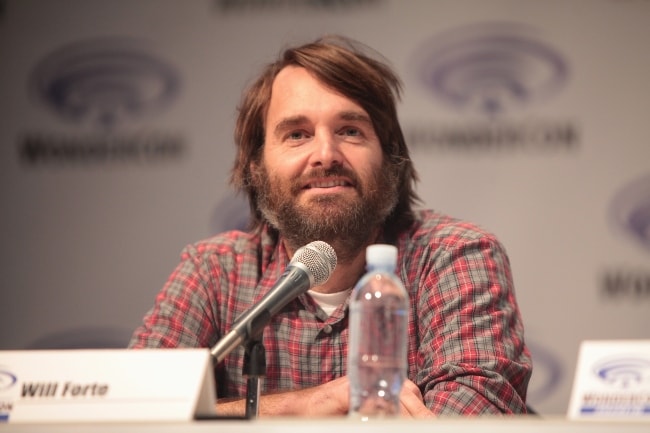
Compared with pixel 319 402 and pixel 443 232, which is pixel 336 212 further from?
pixel 319 402

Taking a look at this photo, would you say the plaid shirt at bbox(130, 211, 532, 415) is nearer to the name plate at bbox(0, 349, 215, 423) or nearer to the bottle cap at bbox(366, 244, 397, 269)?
the bottle cap at bbox(366, 244, 397, 269)

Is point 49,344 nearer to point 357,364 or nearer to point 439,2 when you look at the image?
point 439,2

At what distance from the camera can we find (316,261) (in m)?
1.94

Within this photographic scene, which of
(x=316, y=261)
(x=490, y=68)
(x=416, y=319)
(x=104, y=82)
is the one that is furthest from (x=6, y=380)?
(x=490, y=68)

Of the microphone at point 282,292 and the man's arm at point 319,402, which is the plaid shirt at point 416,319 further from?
the microphone at point 282,292

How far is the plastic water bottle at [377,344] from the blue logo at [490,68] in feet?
7.11

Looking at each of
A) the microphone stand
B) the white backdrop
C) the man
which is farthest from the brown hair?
the microphone stand

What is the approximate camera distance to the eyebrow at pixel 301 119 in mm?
2828

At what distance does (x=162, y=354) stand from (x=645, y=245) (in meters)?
2.75

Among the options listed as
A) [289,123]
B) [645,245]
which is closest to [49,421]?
[289,123]

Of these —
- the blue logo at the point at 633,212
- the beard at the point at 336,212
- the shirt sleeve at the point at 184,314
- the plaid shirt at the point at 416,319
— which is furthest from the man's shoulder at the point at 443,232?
the blue logo at the point at 633,212

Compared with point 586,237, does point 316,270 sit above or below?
above

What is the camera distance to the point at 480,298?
2.49m

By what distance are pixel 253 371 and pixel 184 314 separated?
106cm
